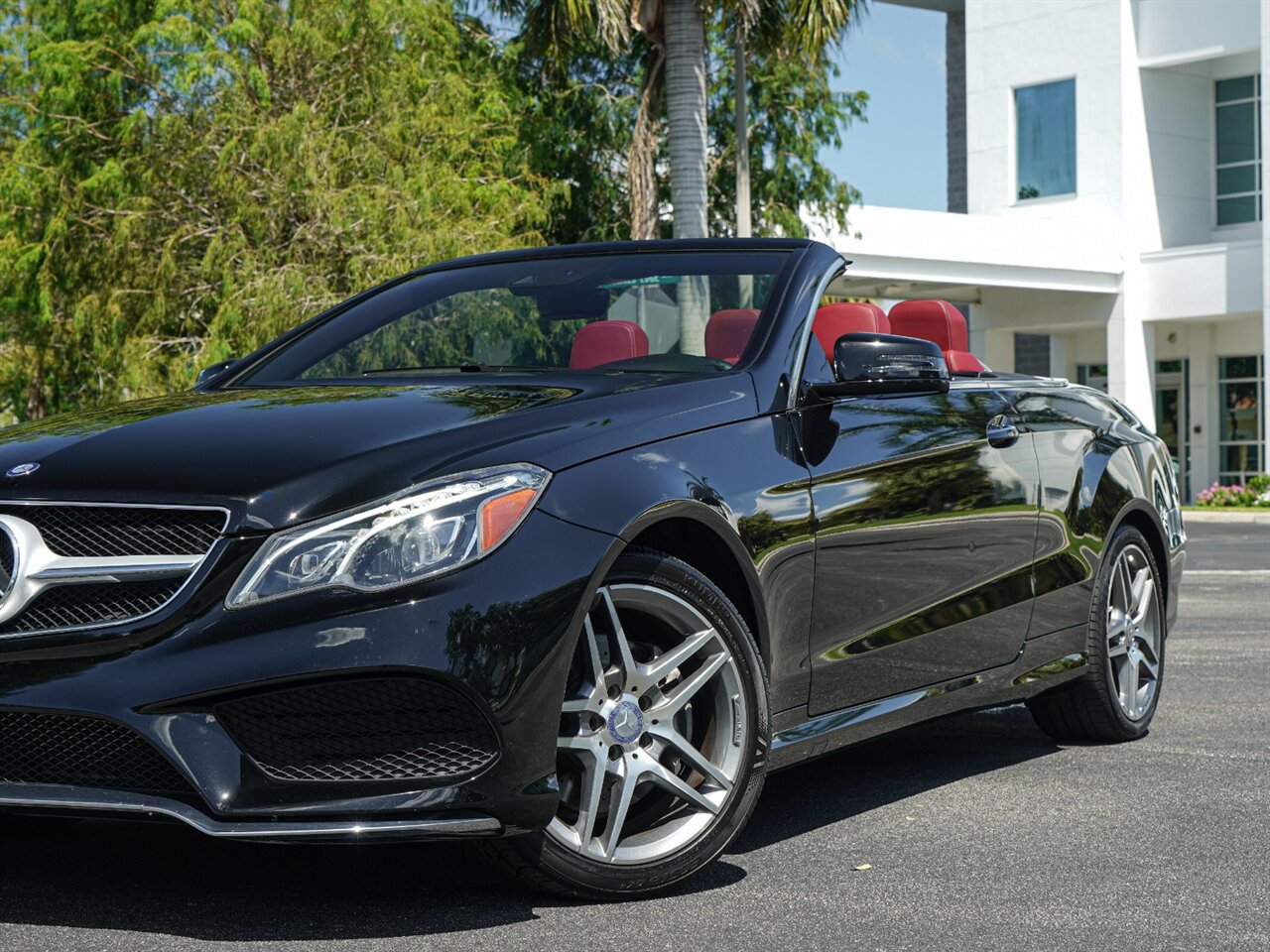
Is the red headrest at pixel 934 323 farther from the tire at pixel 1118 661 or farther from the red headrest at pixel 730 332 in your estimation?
the red headrest at pixel 730 332

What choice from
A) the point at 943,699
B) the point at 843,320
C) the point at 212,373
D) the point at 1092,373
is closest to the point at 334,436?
the point at 212,373

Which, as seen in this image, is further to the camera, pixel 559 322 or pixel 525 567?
pixel 559 322

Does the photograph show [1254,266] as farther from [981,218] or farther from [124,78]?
[124,78]

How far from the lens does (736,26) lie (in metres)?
21.9

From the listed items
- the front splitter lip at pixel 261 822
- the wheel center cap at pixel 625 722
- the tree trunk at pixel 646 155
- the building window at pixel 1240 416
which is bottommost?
the building window at pixel 1240 416

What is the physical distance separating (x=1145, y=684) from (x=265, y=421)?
3.68 meters

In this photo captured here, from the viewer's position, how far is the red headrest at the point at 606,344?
16.4 feet

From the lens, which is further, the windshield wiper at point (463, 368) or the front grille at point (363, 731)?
the windshield wiper at point (463, 368)

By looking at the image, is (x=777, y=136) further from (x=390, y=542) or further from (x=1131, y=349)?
(x=390, y=542)

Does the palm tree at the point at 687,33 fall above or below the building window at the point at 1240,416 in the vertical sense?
above

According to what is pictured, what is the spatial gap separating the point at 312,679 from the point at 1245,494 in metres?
28.5

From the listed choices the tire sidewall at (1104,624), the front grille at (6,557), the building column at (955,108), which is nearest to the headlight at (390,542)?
the front grille at (6,557)

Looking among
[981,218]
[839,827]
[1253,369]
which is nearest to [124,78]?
[981,218]

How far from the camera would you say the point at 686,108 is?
2159 cm
